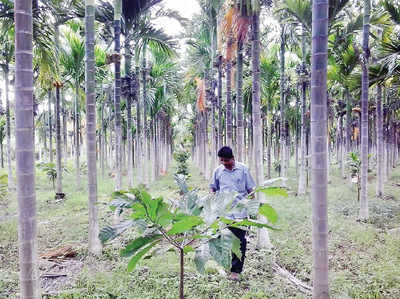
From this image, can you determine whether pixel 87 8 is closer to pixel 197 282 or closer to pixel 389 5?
pixel 197 282

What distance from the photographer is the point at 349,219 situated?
9.55 m

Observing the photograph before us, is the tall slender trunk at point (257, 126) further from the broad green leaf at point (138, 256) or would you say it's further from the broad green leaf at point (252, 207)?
the broad green leaf at point (138, 256)

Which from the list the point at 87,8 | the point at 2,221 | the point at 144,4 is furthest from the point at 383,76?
the point at 2,221

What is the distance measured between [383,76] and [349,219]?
173 inches

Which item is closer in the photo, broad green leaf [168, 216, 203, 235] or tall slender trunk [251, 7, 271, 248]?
broad green leaf [168, 216, 203, 235]

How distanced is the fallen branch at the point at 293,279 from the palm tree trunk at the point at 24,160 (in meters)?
3.47

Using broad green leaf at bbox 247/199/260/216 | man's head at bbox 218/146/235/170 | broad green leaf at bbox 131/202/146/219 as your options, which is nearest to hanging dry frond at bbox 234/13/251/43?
man's head at bbox 218/146/235/170

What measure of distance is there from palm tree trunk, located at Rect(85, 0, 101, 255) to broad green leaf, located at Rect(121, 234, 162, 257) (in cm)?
450

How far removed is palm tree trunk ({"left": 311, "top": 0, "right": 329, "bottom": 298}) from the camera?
3.69 m

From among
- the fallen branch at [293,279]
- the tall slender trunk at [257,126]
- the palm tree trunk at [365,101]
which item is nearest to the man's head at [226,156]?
the fallen branch at [293,279]

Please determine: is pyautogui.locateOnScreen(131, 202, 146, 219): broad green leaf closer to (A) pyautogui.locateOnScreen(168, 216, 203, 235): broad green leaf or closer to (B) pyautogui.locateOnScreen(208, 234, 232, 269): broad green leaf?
(A) pyautogui.locateOnScreen(168, 216, 203, 235): broad green leaf

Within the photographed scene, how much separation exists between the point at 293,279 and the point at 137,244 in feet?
12.8

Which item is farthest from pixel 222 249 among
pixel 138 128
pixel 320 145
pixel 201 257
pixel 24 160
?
pixel 138 128

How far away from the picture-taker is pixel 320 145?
3.72 meters
